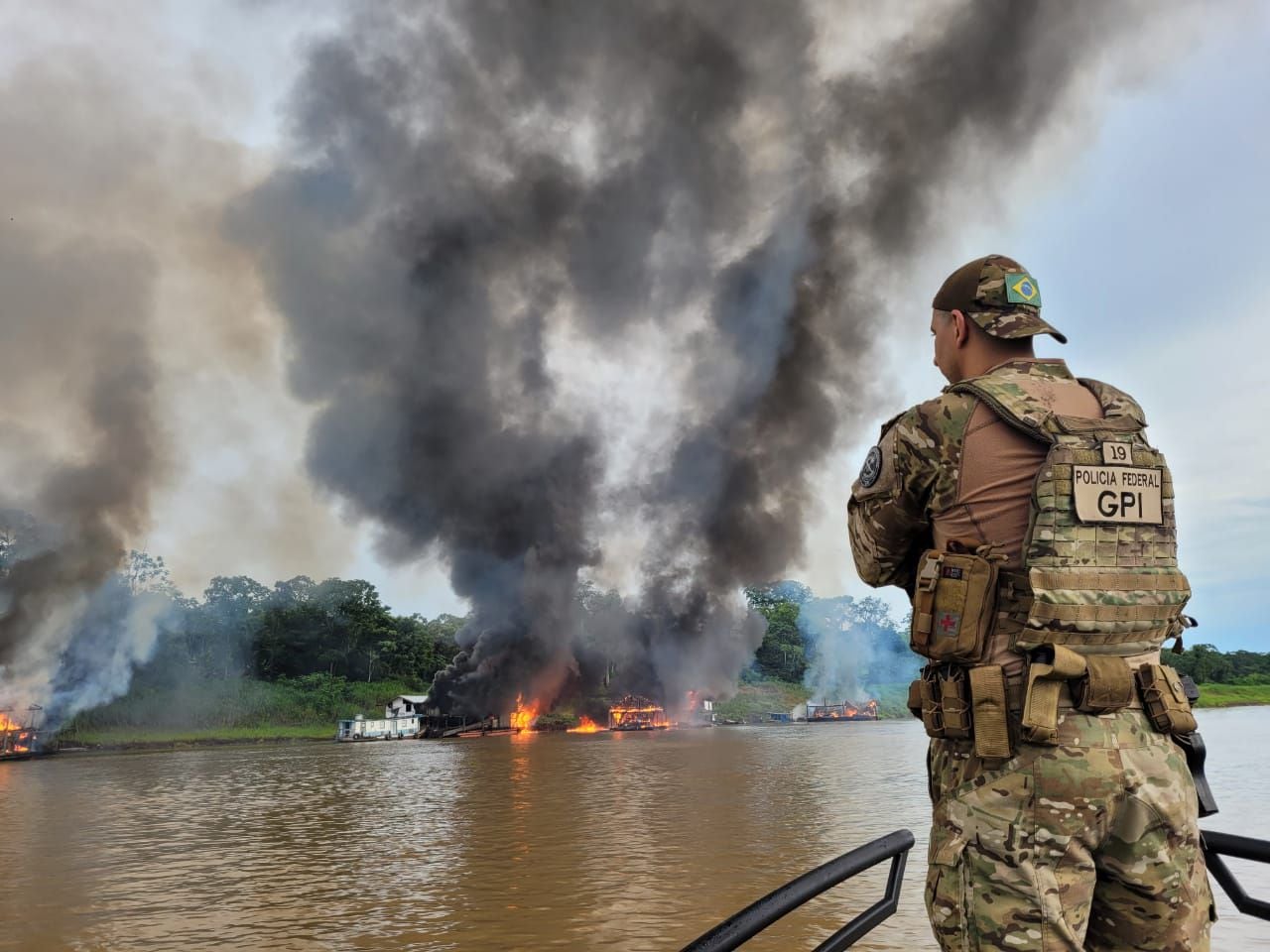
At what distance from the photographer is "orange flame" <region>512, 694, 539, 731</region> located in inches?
2544

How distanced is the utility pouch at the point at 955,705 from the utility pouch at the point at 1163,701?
1.32 ft

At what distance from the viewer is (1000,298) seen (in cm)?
241

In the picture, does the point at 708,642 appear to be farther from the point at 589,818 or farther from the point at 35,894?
the point at 35,894

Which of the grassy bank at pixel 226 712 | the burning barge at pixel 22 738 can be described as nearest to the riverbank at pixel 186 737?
the grassy bank at pixel 226 712

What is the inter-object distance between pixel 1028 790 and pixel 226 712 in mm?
62938

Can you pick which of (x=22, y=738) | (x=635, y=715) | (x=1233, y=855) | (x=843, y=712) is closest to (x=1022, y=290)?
(x=1233, y=855)

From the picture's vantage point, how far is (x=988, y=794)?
6.79 feet

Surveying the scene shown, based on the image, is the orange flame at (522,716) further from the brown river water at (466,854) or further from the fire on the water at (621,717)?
the brown river water at (466,854)

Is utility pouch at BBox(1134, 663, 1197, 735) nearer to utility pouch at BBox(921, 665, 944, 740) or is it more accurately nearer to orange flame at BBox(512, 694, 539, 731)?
utility pouch at BBox(921, 665, 944, 740)

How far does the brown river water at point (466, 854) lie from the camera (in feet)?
31.3

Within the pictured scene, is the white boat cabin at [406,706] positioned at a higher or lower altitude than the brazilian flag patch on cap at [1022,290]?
lower

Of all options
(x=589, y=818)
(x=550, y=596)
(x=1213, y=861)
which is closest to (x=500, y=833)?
(x=589, y=818)

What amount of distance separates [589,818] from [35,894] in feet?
29.9

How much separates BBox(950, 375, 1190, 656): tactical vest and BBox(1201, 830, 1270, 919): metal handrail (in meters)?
0.56
